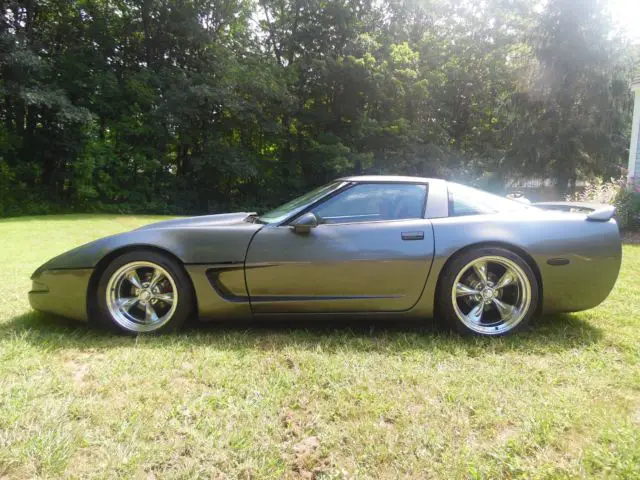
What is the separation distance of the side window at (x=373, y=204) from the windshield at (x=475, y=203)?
22 cm

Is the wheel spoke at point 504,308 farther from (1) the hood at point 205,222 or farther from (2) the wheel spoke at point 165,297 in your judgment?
(2) the wheel spoke at point 165,297

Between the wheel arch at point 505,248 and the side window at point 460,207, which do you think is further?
the side window at point 460,207

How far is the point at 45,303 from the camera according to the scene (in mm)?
2668

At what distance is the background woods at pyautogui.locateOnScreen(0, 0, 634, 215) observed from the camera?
15.2 meters

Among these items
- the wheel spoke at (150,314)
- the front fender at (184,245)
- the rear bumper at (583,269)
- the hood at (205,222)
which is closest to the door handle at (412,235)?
the rear bumper at (583,269)

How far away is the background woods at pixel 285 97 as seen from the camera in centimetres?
1520

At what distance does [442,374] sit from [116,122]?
17.6 metres

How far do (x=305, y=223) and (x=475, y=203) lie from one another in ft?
4.02

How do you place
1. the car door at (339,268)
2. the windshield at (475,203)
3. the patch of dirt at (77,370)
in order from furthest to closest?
the windshield at (475,203), the car door at (339,268), the patch of dirt at (77,370)

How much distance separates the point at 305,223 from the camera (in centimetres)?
259

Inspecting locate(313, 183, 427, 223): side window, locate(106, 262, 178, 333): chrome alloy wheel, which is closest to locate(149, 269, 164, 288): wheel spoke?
locate(106, 262, 178, 333): chrome alloy wheel

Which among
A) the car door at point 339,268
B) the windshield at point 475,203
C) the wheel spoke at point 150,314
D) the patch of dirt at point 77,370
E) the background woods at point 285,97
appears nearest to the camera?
the patch of dirt at point 77,370

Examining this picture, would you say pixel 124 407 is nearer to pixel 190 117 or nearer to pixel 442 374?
pixel 442 374

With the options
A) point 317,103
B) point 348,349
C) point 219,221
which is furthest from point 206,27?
point 348,349
